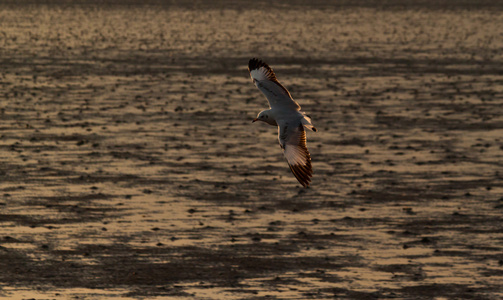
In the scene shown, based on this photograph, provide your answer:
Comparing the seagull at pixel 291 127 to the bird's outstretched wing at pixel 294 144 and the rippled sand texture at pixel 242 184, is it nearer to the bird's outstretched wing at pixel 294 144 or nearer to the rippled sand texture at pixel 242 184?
the bird's outstretched wing at pixel 294 144

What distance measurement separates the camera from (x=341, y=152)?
32.2m

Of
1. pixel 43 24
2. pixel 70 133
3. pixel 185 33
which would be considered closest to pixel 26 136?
pixel 70 133

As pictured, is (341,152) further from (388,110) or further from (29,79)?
(29,79)

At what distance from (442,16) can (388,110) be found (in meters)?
80.0

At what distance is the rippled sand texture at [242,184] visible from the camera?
20.3m

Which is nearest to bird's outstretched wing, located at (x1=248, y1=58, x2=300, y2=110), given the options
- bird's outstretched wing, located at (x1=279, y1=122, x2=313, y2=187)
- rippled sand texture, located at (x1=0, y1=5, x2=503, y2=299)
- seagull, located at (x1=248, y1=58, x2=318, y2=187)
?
seagull, located at (x1=248, y1=58, x2=318, y2=187)

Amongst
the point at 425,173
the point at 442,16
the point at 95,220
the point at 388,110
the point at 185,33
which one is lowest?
the point at 95,220

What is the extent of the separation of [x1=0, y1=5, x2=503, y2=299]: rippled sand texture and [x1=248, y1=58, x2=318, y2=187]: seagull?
5.47 meters

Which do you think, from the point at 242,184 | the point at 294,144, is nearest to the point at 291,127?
the point at 294,144

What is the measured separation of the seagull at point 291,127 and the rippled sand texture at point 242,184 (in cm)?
547

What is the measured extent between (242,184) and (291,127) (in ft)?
46.8

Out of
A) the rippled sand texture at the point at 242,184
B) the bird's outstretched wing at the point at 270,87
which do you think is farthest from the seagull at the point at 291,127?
the rippled sand texture at the point at 242,184

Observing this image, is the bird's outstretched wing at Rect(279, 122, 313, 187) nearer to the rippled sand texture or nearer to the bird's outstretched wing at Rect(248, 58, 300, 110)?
the bird's outstretched wing at Rect(248, 58, 300, 110)

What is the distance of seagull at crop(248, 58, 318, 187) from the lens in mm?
13000
